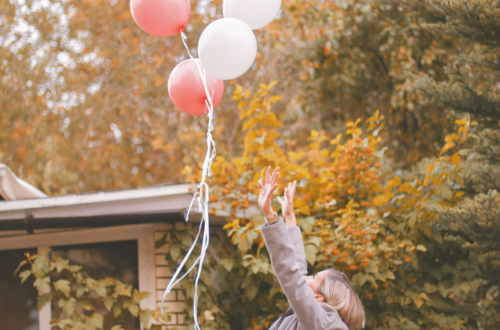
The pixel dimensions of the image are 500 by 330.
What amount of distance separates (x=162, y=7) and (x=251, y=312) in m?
2.68

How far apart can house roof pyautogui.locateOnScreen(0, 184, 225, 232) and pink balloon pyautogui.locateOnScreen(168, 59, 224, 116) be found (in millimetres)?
1247

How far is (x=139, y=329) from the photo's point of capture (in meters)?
3.82

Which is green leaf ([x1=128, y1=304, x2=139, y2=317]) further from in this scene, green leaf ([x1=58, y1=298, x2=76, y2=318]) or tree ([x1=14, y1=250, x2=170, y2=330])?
green leaf ([x1=58, y1=298, x2=76, y2=318])

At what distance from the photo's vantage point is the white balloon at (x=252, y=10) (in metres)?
2.61

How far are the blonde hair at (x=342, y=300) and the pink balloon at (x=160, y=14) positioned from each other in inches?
64.9

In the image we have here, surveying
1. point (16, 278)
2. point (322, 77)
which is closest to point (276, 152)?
point (16, 278)

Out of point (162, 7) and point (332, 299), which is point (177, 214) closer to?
point (162, 7)

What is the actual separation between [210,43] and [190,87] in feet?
1.16

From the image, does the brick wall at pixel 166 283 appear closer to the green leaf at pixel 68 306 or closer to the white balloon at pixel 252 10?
the green leaf at pixel 68 306

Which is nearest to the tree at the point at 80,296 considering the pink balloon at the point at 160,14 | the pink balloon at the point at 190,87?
the pink balloon at the point at 190,87

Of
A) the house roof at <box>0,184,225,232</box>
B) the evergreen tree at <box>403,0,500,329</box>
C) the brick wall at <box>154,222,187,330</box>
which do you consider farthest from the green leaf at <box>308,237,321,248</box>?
the brick wall at <box>154,222,187,330</box>

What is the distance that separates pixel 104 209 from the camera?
3717 mm

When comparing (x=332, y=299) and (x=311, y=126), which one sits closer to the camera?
(x=332, y=299)

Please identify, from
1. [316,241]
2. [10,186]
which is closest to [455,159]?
[316,241]
